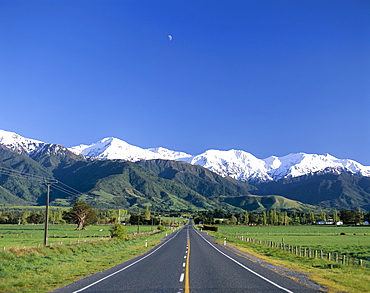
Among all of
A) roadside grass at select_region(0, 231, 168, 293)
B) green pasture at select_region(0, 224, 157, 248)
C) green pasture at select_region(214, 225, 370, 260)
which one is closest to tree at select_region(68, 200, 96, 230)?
green pasture at select_region(0, 224, 157, 248)

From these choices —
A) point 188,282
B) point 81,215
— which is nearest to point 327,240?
point 188,282

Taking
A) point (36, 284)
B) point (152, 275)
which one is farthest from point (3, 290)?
point (152, 275)

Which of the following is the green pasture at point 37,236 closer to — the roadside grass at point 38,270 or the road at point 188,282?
the roadside grass at point 38,270

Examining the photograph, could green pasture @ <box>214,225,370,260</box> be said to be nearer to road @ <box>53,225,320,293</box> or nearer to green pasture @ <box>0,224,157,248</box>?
road @ <box>53,225,320,293</box>

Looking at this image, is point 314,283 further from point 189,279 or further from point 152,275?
point 152,275

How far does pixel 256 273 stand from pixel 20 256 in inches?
715

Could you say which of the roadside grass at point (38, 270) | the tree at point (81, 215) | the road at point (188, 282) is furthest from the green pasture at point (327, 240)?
the tree at point (81, 215)

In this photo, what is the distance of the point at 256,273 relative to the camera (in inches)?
853

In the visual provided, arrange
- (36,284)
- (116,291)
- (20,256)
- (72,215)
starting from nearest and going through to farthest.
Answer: (116,291)
(36,284)
(20,256)
(72,215)

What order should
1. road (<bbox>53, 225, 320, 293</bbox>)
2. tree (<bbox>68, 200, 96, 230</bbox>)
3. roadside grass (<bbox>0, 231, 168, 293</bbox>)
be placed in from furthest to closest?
tree (<bbox>68, 200, 96, 230</bbox>) < roadside grass (<bbox>0, 231, 168, 293</bbox>) < road (<bbox>53, 225, 320, 293</bbox>)

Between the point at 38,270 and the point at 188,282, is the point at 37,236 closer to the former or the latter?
the point at 38,270

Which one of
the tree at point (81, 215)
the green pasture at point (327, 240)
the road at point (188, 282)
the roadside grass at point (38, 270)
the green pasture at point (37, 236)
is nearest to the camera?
the road at point (188, 282)

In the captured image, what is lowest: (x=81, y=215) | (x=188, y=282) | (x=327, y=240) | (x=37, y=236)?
(x=37, y=236)

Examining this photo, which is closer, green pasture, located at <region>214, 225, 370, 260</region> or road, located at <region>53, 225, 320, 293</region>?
road, located at <region>53, 225, 320, 293</region>
